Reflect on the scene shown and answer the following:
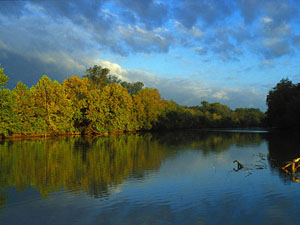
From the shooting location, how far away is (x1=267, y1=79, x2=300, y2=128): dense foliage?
58.9m

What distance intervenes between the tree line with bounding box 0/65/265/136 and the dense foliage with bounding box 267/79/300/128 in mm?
31846

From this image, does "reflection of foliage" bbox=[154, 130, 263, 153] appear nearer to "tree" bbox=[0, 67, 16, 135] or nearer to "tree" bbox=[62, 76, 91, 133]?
"tree" bbox=[62, 76, 91, 133]

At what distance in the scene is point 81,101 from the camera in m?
58.7

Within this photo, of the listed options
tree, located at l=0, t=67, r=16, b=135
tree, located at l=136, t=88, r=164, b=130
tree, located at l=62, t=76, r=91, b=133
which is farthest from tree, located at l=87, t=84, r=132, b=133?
tree, located at l=0, t=67, r=16, b=135

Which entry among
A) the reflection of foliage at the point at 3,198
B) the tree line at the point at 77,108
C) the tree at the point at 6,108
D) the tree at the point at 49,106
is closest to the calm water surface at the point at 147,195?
the reflection of foliage at the point at 3,198

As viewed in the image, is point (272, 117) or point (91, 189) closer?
point (91, 189)

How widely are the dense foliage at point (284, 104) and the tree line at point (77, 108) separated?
31.8 meters

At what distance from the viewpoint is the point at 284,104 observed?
6606cm

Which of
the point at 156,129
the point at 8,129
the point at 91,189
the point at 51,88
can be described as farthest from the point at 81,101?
the point at 91,189

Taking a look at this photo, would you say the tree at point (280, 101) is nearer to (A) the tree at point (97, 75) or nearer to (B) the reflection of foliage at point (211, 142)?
(B) the reflection of foliage at point (211, 142)

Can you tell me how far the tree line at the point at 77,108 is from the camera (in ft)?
156

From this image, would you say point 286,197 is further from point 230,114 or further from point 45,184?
point 230,114

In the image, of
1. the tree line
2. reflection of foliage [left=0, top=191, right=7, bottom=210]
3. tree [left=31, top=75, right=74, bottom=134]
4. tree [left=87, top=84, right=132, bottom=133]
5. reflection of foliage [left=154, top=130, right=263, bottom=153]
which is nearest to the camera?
reflection of foliage [left=0, top=191, right=7, bottom=210]

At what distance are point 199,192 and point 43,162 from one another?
12439 mm
